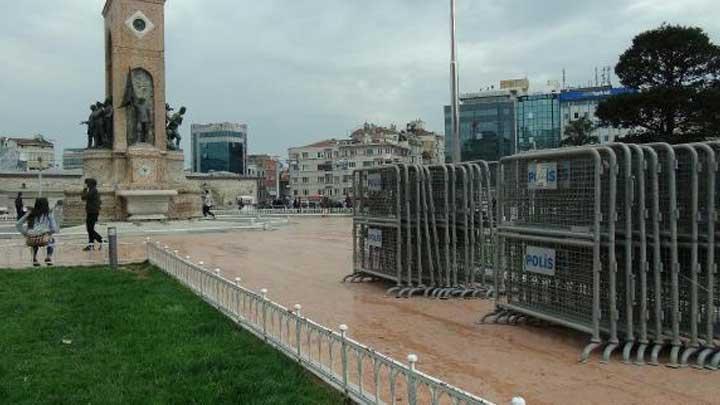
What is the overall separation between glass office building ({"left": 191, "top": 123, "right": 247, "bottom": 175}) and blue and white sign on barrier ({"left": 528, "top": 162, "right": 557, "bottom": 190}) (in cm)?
10105

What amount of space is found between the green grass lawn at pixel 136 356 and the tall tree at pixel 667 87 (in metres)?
26.1

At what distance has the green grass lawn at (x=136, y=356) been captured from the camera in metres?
4.95

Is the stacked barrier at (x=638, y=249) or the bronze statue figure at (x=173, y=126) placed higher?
the bronze statue figure at (x=173, y=126)

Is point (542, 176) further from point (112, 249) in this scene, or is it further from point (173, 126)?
point (173, 126)

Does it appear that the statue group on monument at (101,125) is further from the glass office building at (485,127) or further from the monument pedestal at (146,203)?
the glass office building at (485,127)

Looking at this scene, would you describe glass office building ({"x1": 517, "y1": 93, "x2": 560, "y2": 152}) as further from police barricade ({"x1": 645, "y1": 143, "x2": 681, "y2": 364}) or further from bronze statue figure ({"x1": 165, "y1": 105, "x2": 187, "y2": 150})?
police barricade ({"x1": 645, "y1": 143, "x2": 681, "y2": 364})

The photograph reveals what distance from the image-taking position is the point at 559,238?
668 cm

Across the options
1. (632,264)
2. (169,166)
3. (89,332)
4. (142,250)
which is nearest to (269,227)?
(169,166)

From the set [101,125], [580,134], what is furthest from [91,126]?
[580,134]

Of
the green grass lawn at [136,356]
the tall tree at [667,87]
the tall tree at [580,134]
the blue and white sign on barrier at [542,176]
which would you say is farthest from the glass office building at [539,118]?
the green grass lawn at [136,356]

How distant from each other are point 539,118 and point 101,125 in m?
83.2

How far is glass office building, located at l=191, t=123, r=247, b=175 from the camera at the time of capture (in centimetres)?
10656

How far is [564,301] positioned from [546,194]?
1.10 meters

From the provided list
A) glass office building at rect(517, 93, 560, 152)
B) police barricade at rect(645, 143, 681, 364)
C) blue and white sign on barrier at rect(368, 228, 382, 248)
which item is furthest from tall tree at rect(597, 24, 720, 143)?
glass office building at rect(517, 93, 560, 152)
